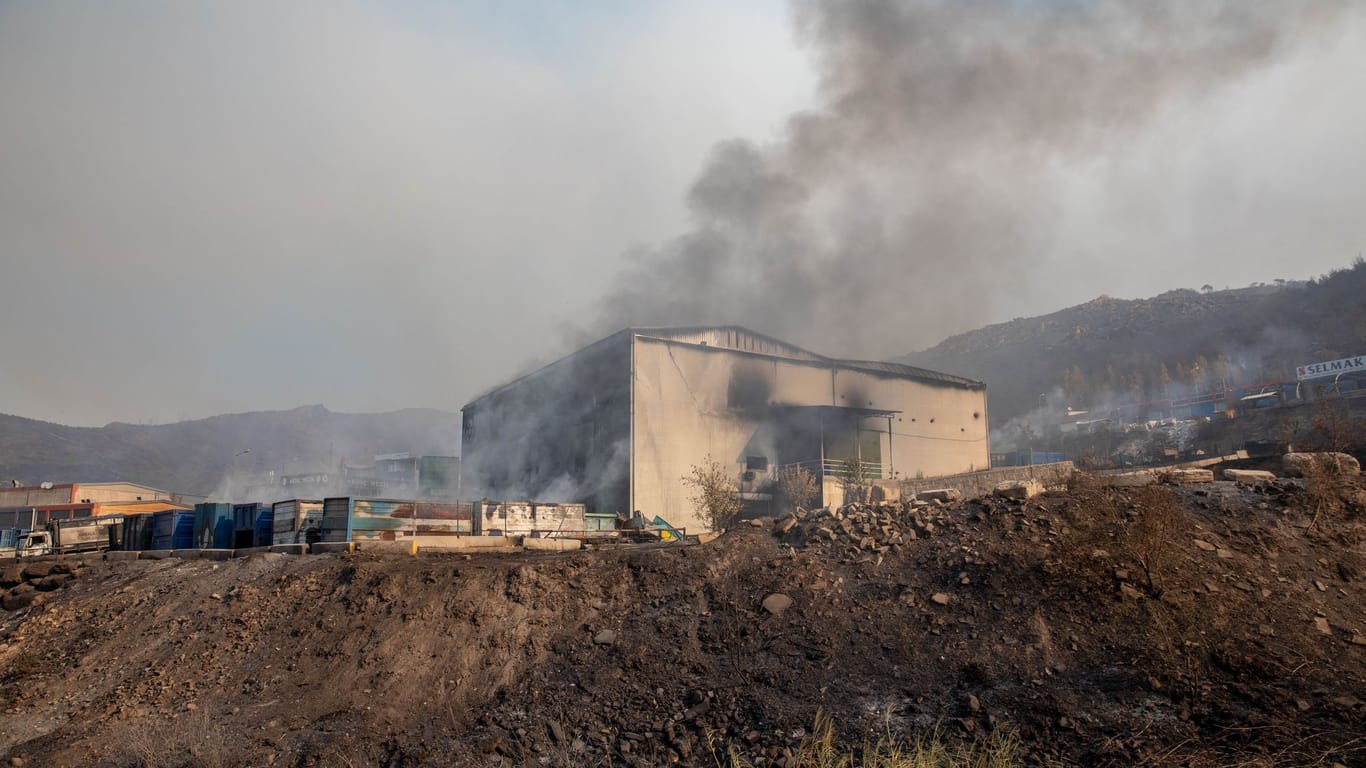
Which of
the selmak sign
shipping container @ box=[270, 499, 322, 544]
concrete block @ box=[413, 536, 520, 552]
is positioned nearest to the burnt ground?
concrete block @ box=[413, 536, 520, 552]

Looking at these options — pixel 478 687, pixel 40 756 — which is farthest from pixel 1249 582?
pixel 40 756

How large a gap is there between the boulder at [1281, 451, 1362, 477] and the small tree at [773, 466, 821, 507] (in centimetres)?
1659

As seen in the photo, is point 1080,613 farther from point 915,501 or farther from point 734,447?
point 734,447

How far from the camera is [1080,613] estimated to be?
9656 millimetres

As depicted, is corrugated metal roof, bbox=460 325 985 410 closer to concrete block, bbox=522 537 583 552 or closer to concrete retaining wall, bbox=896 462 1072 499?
concrete retaining wall, bbox=896 462 1072 499

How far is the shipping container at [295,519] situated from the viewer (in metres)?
18.5

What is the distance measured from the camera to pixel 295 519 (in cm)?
1859

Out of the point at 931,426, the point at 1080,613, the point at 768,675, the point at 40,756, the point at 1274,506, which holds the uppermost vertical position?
the point at 931,426

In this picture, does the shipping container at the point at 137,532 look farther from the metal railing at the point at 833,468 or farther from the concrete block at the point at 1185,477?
the concrete block at the point at 1185,477

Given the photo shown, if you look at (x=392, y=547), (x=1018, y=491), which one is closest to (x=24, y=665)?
(x=392, y=547)

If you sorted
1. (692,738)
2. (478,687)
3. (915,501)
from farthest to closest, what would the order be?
1. (915,501)
2. (478,687)
3. (692,738)

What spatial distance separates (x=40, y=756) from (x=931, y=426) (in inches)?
1293

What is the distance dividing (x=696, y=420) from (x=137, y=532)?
17740mm

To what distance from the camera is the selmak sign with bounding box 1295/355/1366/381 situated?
4466 centimetres
